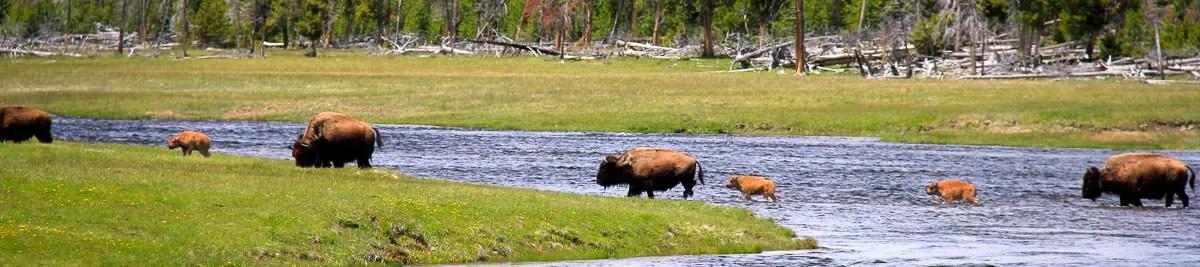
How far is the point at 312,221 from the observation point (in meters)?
18.1

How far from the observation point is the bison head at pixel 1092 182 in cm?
2720

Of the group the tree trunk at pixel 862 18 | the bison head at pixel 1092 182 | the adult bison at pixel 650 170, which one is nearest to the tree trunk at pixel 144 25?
the tree trunk at pixel 862 18

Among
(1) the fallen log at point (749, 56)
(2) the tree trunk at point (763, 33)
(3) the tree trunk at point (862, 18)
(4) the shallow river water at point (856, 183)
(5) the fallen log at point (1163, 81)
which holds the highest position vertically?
(3) the tree trunk at point (862, 18)

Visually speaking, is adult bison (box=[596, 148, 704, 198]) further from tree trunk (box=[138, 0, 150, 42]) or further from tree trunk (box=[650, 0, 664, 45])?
tree trunk (box=[138, 0, 150, 42])

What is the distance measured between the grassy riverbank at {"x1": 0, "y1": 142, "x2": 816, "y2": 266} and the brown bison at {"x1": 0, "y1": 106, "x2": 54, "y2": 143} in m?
5.52

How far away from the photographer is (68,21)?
124m

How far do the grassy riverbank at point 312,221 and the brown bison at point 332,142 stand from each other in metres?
2.89

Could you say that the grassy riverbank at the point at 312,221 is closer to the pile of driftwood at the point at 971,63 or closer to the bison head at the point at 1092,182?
the bison head at the point at 1092,182

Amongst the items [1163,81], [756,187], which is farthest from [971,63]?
[756,187]

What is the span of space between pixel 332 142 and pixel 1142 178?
44.7 feet

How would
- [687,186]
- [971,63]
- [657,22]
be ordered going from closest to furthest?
[687,186], [971,63], [657,22]

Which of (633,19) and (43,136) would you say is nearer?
(43,136)

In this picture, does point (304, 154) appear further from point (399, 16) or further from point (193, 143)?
point (399, 16)

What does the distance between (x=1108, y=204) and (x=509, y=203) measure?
12.2m
